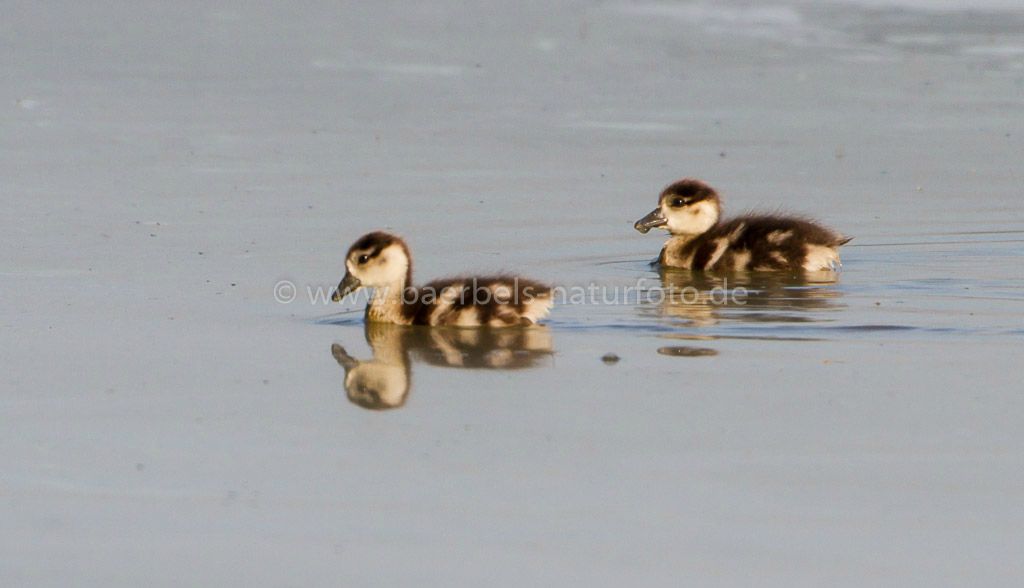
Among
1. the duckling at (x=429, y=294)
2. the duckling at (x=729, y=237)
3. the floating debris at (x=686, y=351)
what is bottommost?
the floating debris at (x=686, y=351)

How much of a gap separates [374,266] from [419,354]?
881mm

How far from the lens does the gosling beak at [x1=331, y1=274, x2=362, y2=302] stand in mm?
7492

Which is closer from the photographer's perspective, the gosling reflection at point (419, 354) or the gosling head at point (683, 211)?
the gosling reflection at point (419, 354)

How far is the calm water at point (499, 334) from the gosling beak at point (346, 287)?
17 cm

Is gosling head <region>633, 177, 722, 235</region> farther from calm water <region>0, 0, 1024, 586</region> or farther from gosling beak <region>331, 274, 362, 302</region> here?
gosling beak <region>331, 274, 362, 302</region>

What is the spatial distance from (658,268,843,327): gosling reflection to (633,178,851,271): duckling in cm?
7

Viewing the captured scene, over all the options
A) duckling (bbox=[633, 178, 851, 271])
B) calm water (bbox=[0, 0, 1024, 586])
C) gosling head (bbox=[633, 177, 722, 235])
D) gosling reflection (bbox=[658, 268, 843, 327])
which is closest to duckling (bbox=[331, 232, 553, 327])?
calm water (bbox=[0, 0, 1024, 586])

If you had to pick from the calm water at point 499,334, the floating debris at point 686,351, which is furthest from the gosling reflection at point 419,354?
the floating debris at point 686,351

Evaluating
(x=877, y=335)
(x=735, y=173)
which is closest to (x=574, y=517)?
(x=877, y=335)

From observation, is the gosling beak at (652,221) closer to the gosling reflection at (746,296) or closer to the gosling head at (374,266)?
the gosling reflection at (746,296)

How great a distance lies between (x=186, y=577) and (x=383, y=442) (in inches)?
47.7

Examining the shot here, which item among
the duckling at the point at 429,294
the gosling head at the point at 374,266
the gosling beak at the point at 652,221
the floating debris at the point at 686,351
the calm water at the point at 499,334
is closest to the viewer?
the calm water at the point at 499,334

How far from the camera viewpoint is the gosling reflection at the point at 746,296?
734cm

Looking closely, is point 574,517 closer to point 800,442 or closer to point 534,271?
point 800,442
